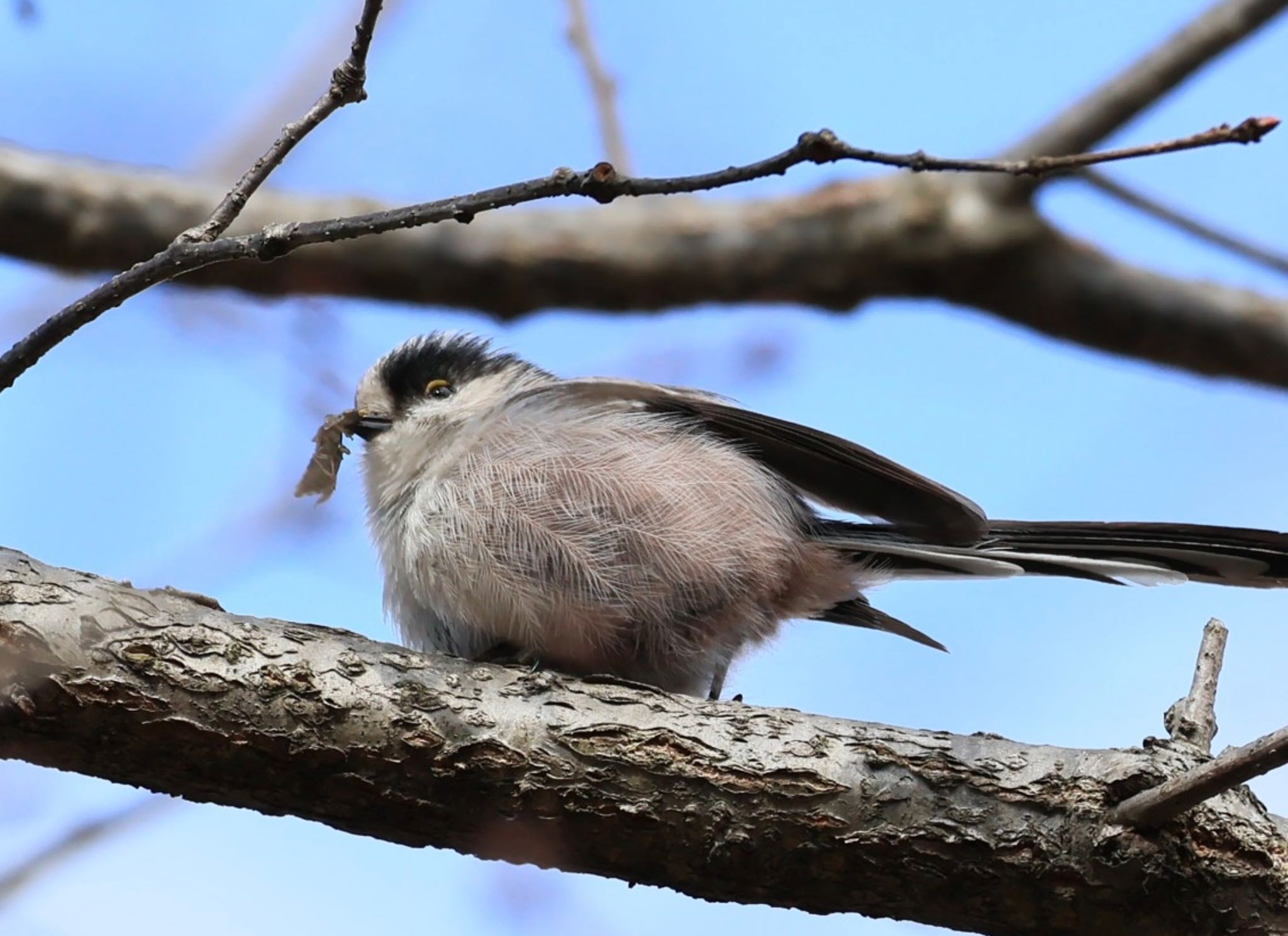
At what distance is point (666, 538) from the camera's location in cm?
363

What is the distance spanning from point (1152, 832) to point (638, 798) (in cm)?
104

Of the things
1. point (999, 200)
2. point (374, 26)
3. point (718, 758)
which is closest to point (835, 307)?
point (999, 200)

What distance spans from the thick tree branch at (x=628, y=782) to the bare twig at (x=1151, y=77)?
341cm

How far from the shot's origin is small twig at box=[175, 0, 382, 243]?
2.49 metres

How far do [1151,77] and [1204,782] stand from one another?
3841 mm

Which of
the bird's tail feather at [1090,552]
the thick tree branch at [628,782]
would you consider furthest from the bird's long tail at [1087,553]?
the thick tree branch at [628,782]

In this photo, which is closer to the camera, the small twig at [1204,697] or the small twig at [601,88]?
the small twig at [1204,697]

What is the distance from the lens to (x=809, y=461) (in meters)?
3.89

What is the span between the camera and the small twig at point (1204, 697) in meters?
3.01

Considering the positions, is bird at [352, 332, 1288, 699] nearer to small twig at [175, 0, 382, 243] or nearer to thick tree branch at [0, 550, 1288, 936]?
thick tree branch at [0, 550, 1288, 936]

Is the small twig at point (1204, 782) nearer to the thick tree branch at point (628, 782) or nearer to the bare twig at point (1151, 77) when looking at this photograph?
the thick tree branch at point (628, 782)

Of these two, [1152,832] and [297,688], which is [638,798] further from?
[1152,832]

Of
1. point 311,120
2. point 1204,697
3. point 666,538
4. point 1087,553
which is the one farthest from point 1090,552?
point 311,120

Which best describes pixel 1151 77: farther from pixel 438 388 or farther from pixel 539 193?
pixel 539 193
